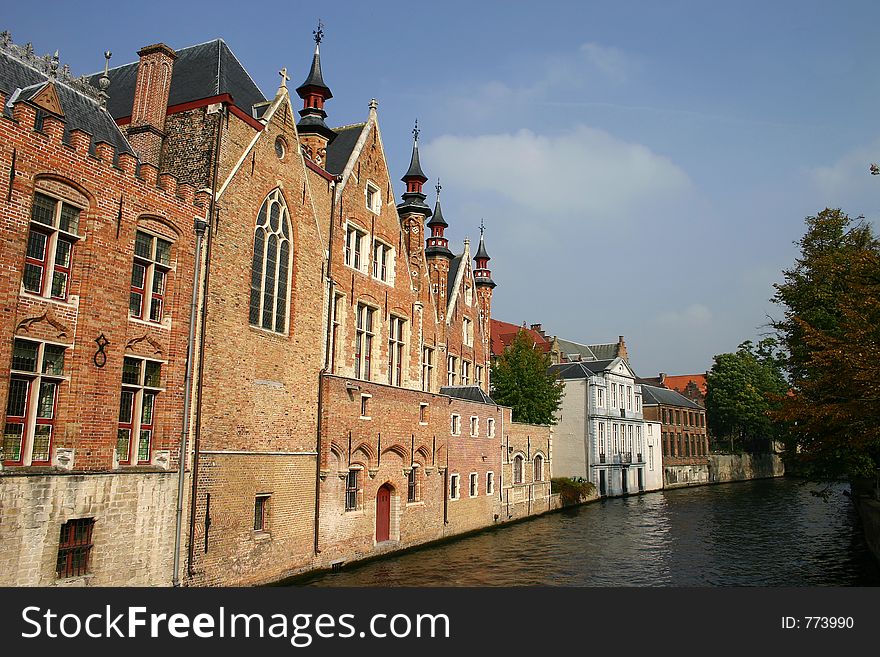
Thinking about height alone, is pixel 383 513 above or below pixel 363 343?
below

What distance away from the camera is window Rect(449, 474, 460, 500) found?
3123cm

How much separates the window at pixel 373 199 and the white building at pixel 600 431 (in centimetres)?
2966

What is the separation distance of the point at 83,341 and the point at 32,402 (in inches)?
64.1

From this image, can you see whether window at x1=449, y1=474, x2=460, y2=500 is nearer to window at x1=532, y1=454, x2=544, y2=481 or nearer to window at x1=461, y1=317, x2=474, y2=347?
window at x1=461, y1=317, x2=474, y2=347

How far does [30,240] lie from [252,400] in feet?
23.9

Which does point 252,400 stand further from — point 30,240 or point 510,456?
point 510,456

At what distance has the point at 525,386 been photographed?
44875mm

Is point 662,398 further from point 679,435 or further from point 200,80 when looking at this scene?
point 200,80

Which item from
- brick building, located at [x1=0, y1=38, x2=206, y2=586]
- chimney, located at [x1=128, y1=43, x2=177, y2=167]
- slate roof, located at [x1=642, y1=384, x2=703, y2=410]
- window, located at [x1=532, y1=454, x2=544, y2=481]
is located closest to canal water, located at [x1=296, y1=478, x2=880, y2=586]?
window, located at [x1=532, y1=454, x2=544, y2=481]

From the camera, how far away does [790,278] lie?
108 feet

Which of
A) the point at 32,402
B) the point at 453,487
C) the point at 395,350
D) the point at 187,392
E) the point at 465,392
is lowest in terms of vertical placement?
the point at 453,487

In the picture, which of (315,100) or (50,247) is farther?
(315,100)

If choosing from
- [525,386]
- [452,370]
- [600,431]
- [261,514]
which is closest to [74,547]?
[261,514]

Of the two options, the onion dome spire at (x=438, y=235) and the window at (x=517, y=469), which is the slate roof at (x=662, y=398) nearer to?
the window at (x=517, y=469)
